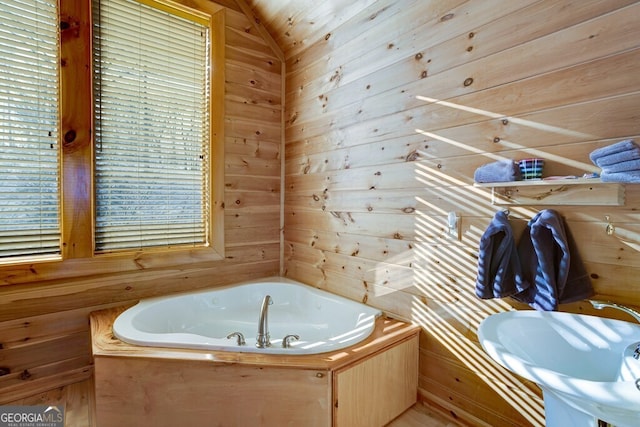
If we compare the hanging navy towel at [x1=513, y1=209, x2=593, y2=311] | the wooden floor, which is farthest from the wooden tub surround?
the hanging navy towel at [x1=513, y1=209, x2=593, y2=311]

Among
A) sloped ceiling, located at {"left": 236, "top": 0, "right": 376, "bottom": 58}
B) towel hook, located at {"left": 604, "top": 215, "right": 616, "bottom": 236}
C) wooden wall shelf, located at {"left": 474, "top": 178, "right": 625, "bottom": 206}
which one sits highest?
sloped ceiling, located at {"left": 236, "top": 0, "right": 376, "bottom": 58}

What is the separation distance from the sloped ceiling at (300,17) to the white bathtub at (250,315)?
200 centimetres

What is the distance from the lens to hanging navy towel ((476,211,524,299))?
4.62 feet

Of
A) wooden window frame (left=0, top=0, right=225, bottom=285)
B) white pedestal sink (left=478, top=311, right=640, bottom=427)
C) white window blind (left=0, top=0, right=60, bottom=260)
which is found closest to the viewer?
white pedestal sink (left=478, top=311, right=640, bottom=427)

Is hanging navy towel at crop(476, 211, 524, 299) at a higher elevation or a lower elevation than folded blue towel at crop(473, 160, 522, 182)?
lower

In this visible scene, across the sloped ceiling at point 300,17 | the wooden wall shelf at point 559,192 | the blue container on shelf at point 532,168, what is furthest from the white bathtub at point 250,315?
the sloped ceiling at point 300,17

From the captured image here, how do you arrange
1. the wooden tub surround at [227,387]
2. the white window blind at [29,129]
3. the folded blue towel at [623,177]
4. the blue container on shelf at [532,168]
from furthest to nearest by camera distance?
1. the white window blind at [29,129]
2. the wooden tub surround at [227,387]
3. the blue container on shelf at [532,168]
4. the folded blue towel at [623,177]

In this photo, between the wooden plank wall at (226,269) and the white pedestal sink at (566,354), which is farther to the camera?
the wooden plank wall at (226,269)

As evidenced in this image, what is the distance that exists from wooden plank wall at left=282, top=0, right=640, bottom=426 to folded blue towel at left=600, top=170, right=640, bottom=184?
19 cm

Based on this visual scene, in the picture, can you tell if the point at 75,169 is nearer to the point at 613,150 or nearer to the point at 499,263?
the point at 499,263

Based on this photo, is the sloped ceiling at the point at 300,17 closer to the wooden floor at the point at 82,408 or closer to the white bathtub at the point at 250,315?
the white bathtub at the point at 250,315

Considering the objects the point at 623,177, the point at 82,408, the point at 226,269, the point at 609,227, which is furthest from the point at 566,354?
the point at 82,408

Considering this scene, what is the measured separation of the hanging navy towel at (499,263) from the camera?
141cm

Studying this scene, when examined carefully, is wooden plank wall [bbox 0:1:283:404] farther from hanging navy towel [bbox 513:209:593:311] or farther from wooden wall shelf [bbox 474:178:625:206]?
hanging navy towel [bbox 513:209:593:311]
